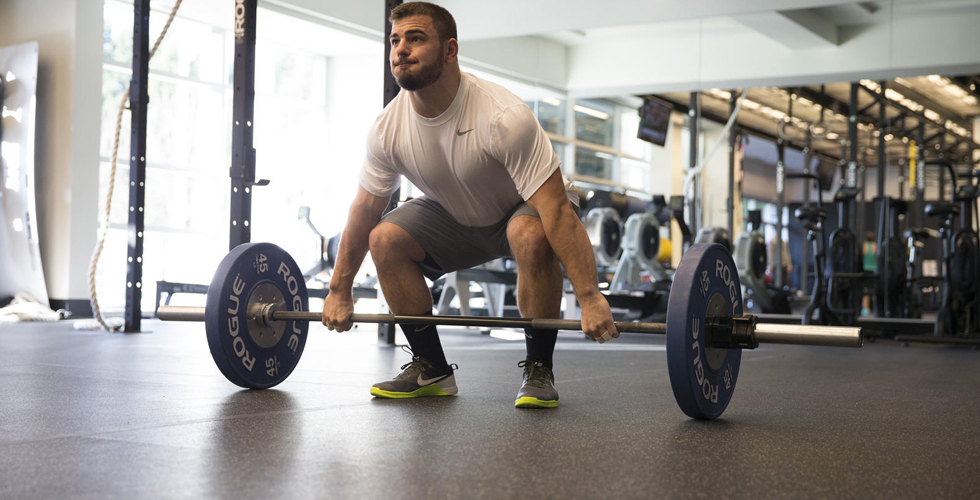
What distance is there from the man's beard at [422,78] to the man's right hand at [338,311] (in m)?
0.49

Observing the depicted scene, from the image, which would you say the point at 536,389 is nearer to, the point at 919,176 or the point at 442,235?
the point at 442,235

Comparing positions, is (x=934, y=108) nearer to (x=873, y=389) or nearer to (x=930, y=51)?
(x=930, y=51)

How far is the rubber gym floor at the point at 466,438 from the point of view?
1.14 m

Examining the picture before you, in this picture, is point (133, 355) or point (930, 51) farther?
point (930, 51)

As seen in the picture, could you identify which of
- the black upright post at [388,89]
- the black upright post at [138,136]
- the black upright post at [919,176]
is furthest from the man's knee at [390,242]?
the black upright post at [919,176]

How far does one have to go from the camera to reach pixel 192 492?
1067 mm

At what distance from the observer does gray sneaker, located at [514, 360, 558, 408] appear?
1946 mm

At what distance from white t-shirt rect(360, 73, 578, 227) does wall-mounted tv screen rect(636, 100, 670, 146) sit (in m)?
6.96

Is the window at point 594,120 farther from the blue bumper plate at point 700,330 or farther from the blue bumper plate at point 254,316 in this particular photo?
the blue bumper plate at point 700,330

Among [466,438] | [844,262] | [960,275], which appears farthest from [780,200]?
[466,438]

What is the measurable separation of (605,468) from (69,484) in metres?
0.72

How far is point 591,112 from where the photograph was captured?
33.0 ft

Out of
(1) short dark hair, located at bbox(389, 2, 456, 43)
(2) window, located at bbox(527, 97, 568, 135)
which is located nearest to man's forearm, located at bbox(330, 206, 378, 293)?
(1) short dark hair, located at bbox(389, 2, 456, 43)

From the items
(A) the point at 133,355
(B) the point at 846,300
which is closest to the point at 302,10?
(A) the point at 133,355
